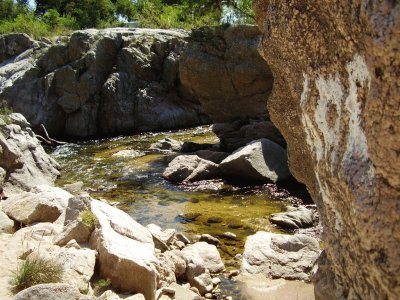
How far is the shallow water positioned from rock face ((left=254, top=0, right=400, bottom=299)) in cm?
439

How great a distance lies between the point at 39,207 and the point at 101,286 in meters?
3.07

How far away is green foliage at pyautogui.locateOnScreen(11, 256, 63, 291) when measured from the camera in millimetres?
5281

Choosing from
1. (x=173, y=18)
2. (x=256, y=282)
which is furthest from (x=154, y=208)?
(x=173, y=18)

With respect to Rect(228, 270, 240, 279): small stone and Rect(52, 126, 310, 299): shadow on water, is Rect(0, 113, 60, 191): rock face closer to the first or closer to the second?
Rect(52, 126, 310, 299): shadow on water

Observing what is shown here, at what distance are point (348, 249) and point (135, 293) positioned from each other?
3.17 m

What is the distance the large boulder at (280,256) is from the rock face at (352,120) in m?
3.06

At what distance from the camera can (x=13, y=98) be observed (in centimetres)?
2258

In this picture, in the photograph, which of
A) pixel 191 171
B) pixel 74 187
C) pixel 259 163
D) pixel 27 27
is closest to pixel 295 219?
pixel 259 163

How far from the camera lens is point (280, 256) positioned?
7.89 m

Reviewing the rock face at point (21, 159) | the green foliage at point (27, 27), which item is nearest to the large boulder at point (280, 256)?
the rock face at point (21, 159)

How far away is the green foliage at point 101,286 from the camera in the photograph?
5.61 meters

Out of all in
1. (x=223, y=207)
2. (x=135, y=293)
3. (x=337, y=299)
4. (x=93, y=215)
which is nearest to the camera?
(x=337, y=299)

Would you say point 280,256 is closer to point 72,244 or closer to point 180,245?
point 180,245

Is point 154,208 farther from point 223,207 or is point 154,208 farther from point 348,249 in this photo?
point 348,249
